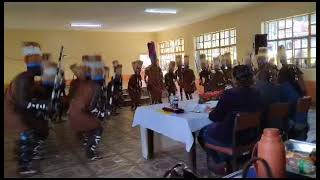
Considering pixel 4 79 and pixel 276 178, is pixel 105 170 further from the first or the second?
pixel 276 178

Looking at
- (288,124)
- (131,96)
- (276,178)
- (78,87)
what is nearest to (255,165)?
(276,178)

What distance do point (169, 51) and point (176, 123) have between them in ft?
2.95

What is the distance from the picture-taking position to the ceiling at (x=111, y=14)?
102 centimetres

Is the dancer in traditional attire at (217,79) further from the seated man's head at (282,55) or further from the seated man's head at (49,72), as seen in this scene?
the seated man's head at (49,72)

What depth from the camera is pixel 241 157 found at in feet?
6.11

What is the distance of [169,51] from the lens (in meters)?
1.34

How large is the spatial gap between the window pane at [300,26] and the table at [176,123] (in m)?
0.83

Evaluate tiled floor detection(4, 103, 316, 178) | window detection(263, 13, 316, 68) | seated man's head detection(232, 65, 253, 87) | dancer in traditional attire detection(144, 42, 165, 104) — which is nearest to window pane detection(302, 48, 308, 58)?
window detection(263, 13, 316, 68)

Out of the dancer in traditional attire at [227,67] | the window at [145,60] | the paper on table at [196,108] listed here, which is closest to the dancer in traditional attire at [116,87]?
the window at [145,60]

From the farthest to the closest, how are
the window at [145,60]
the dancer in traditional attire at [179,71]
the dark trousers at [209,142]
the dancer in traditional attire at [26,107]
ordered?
1. the dark trousers at [209,142]
2. the dancer in traditional attire at [179,71]
3. the window at [145,60]
4. the dancer in traditional attire at [26,107]

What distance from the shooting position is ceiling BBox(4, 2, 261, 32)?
1.02 metres

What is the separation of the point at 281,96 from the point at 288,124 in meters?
0.32

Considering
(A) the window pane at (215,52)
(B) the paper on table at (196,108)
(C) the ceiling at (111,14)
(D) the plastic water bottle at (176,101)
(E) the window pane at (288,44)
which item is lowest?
(B) the paper on table at (196,108)

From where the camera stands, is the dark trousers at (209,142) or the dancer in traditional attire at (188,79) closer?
the dancer in traditional attire at (188,79)
